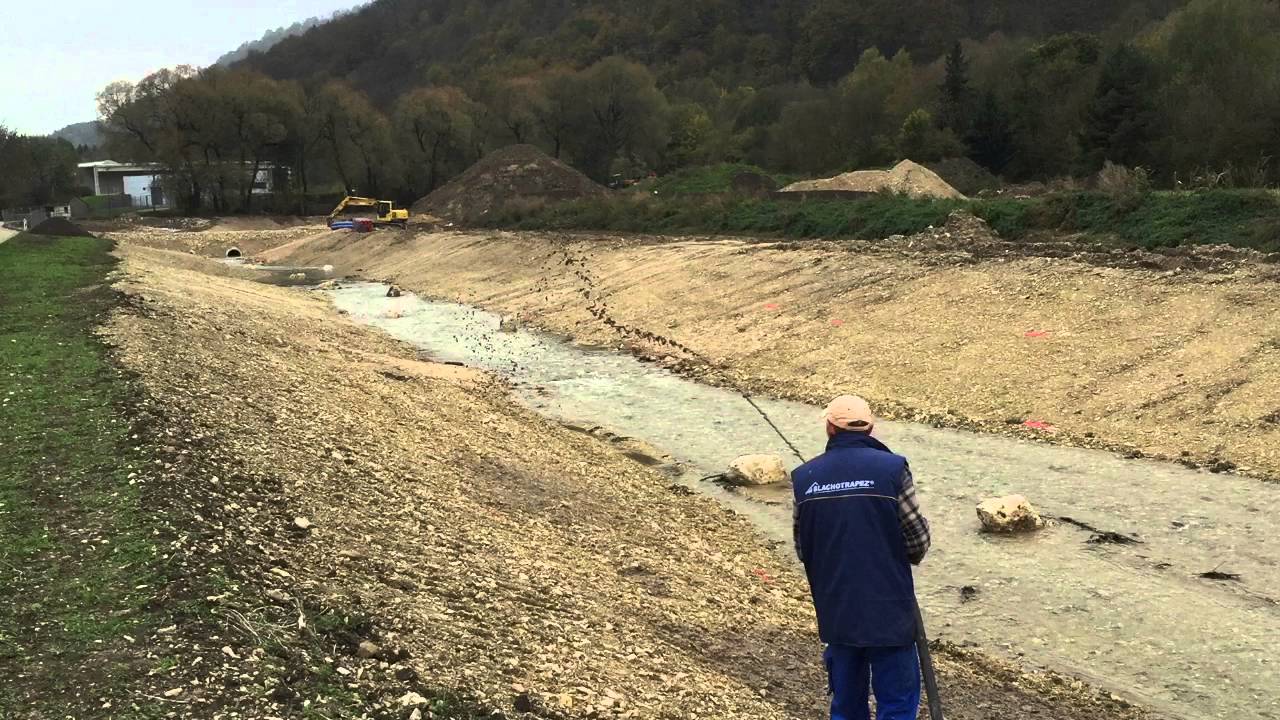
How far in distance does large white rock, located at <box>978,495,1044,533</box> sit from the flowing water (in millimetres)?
184

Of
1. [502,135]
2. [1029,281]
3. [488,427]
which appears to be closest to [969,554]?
[488,427]

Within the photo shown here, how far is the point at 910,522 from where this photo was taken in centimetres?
549

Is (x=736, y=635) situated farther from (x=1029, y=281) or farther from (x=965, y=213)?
(x=965, y=213)

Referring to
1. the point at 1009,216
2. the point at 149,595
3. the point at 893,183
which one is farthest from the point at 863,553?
the point at 893,183

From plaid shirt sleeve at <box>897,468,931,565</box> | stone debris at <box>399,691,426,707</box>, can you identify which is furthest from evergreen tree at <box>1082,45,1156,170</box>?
stone debris at <box>399,691,426,707</box>

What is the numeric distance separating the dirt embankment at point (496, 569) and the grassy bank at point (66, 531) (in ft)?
1.86

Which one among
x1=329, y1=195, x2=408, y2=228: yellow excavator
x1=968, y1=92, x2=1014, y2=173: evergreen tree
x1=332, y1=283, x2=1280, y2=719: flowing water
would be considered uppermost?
x1=968, y1=92, x2=1014, y2=173: evergreen tree

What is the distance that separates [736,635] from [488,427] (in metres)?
8.83

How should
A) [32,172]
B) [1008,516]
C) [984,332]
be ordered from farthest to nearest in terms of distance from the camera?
[32,172], [984,332], [1008,516]

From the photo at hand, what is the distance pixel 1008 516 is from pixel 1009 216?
65.7 feet

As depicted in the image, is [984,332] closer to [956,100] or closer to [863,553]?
[863,553]

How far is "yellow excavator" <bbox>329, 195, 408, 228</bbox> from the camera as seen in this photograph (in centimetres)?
6694

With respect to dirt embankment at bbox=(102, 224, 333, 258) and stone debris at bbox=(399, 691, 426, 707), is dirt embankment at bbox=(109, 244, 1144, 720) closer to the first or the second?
stone debris at bbox=(399, 691, 426, 707)

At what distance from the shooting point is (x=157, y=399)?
12.5 m
